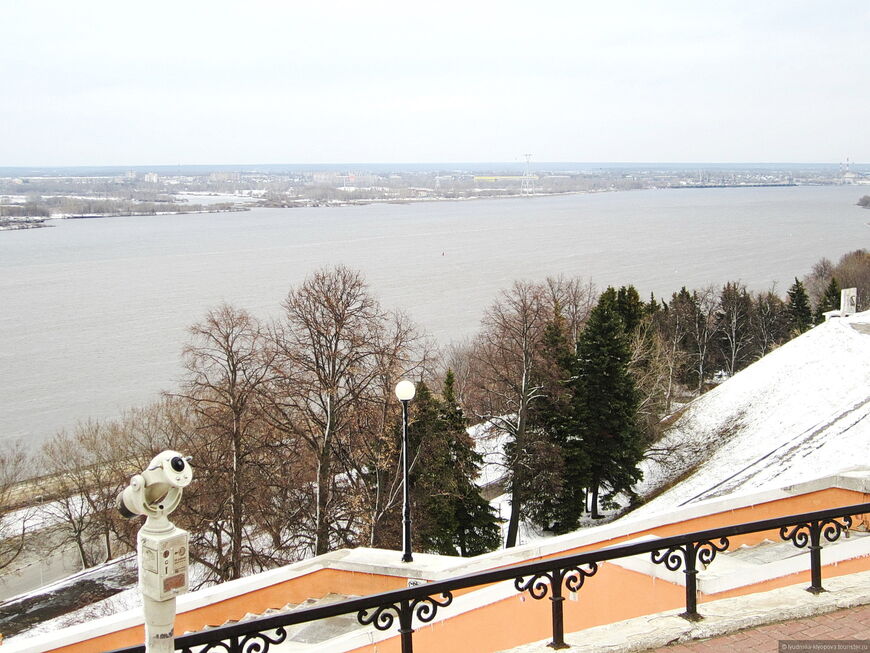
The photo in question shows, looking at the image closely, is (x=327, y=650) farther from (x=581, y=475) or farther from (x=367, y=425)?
Answer: (x=581, y=475)

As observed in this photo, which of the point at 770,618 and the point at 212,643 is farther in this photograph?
the point at 770,618

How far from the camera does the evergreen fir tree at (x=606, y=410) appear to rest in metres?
23.4

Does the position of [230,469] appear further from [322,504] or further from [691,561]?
[691,561]

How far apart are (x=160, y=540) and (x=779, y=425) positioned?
1952 cm

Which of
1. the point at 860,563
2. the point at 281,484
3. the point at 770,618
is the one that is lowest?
the point at 281,484

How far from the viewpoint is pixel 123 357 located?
46312mm

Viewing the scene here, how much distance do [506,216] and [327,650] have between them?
16944 centimetres

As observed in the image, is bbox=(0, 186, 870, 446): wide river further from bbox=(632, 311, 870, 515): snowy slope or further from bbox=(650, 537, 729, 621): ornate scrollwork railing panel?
bbox=(650, 537, 729, 621): ornate scrollwork railing panel

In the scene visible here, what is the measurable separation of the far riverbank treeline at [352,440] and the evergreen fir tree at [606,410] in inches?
1.7

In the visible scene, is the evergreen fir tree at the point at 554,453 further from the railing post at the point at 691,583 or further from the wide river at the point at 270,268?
the wide river at the point at 270,268

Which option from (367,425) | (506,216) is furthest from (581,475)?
(506,216)

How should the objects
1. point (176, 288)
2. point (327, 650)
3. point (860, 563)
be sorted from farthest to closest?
point (176, 288)
point (860, 563)
point (327, 650)

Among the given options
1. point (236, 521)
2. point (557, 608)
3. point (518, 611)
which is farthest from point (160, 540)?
point (236, 521)

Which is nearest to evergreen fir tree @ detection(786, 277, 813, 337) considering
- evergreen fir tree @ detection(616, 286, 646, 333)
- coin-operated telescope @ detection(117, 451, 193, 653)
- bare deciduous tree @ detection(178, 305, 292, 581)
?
evergreen fir tree @ detection(616, 286, 646, 333)
